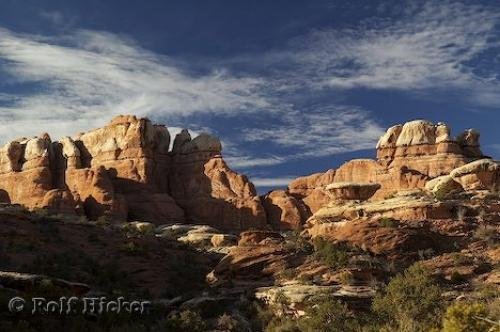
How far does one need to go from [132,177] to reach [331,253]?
52.6 m

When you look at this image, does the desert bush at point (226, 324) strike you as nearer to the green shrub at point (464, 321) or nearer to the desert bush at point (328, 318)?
the desert bush at point (328, 318)

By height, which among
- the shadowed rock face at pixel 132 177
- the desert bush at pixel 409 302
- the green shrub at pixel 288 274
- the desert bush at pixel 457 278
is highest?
the shadowed rock face at pixel 132 177

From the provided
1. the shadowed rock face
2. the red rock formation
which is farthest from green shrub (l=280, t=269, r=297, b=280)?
the red rock formation

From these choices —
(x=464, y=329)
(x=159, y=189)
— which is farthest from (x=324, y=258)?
(x=159, y=189)

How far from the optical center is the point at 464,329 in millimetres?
17109

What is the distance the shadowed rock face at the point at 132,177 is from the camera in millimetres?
74363

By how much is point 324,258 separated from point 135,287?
11.9m

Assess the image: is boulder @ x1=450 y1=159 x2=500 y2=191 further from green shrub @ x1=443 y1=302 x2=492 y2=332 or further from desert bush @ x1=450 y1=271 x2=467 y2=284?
green shrub @ x1=443 y1=302 x2=492 y2=332

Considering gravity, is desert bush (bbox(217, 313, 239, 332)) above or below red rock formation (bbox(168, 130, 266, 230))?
below

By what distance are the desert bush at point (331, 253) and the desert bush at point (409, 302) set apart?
11.3 ft

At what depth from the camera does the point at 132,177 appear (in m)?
80.8

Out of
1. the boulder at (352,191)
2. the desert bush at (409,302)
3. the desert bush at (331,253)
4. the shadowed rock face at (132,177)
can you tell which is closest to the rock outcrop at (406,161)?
the boulder at (352,191)

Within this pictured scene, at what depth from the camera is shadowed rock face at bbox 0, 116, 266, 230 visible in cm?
7436

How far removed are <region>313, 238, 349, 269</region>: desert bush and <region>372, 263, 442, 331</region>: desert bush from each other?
343cm
